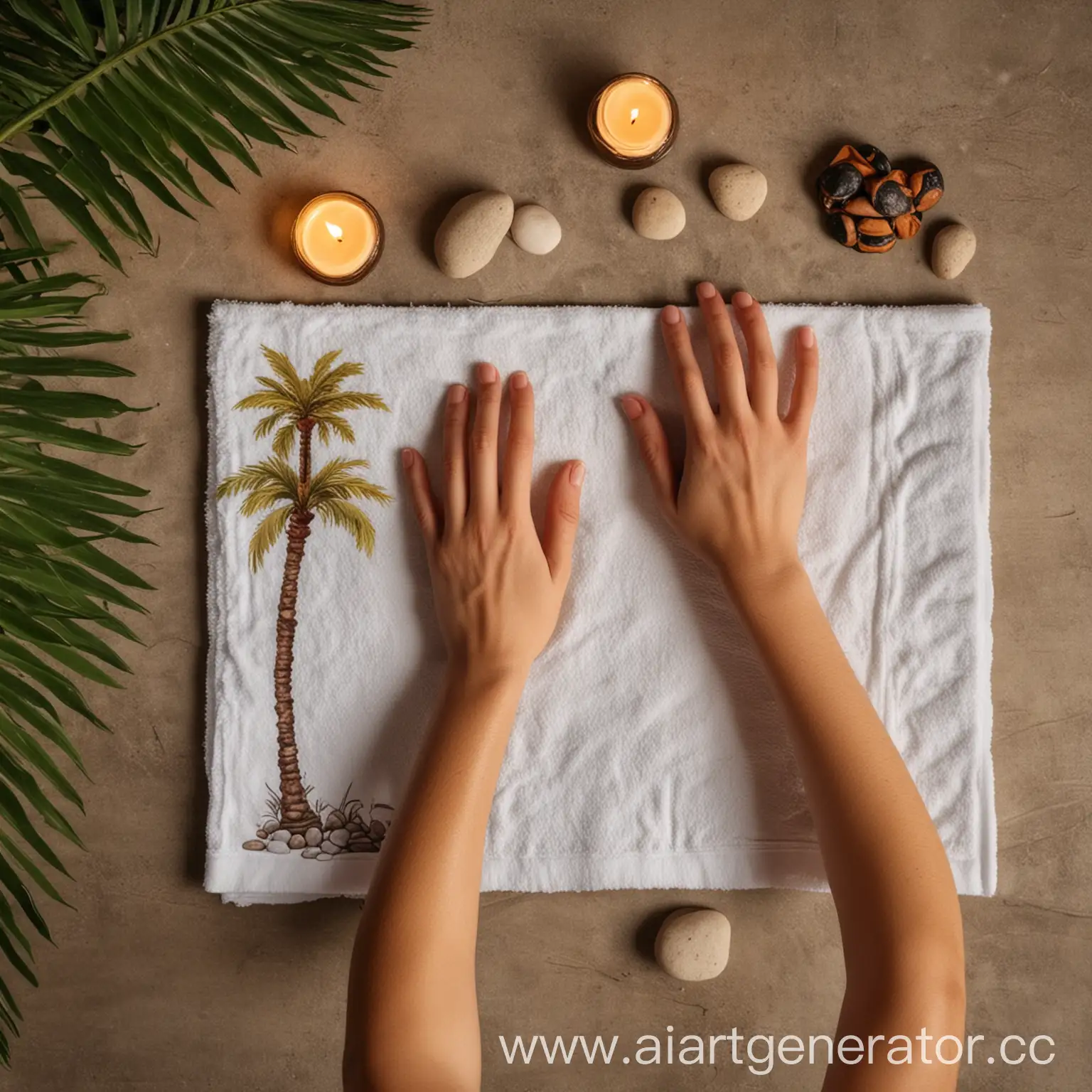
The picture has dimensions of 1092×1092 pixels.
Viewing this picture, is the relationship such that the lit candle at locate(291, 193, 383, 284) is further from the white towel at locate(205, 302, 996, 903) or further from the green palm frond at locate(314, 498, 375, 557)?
the green palm frond at locate(314, 498, 375, 557)

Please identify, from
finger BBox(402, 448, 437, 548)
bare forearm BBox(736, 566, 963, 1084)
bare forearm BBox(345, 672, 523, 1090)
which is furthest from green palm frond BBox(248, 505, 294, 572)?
bare forearm BBox(736, 566, 963, 1084)

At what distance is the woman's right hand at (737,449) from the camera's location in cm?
86

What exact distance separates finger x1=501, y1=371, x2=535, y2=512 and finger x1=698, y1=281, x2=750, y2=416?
0.18 metres

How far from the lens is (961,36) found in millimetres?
907

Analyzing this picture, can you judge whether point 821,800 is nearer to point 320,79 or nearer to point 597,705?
point 597,705

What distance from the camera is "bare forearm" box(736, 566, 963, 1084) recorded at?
76 cm

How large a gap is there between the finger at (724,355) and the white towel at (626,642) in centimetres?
3

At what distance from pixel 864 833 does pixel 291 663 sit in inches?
22.3

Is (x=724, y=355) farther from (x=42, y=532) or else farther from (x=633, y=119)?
(x=42, y=532)

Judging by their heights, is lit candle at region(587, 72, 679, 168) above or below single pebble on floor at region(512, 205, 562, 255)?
above

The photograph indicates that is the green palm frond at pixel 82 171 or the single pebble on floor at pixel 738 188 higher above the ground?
the single pebble on floor at pixel 738 188

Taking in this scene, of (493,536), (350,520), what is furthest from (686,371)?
(350,520)

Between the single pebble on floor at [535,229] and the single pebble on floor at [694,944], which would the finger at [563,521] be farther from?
the single pebble on floor at [694,944]

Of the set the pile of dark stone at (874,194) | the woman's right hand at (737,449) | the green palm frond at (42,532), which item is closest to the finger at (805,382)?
the woman's right hand at (737,449)
